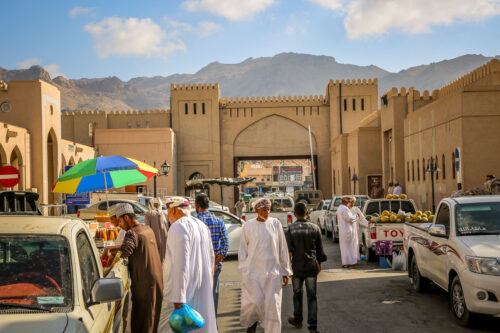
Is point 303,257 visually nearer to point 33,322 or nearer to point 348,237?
point 33,322

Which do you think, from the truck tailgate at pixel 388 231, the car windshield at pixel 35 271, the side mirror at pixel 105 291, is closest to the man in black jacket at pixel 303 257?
the side mirror at pixel 105 291

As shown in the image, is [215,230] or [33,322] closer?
[33,322]

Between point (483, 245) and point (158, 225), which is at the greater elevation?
point (158, 225)

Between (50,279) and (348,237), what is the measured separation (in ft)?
30.7

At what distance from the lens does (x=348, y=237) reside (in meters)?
12.4

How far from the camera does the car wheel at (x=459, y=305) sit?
6703 mm

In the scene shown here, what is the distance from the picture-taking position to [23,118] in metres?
25.1

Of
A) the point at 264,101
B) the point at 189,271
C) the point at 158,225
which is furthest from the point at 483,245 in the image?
the point at 264,101

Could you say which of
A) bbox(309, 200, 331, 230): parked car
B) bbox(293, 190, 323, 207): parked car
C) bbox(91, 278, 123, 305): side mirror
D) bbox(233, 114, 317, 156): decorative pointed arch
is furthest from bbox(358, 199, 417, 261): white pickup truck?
bbox(233, 114, 317, 156): decorative pointed arch

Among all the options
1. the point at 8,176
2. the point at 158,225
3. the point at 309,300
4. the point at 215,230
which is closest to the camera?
the point at 309,300

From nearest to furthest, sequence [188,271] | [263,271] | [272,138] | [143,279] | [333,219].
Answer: [188,271]
[143,279]
[263,271]
[333,219]
[272,138]

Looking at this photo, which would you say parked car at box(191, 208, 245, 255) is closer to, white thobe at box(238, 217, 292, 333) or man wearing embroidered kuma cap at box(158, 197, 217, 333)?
white thobe at box(238, 217, 292, 333)

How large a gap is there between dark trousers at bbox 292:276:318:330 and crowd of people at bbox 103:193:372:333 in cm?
1

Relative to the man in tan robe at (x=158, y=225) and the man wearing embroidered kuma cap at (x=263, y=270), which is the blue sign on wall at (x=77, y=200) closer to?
the man in tan robe at (x=158, y=225)
